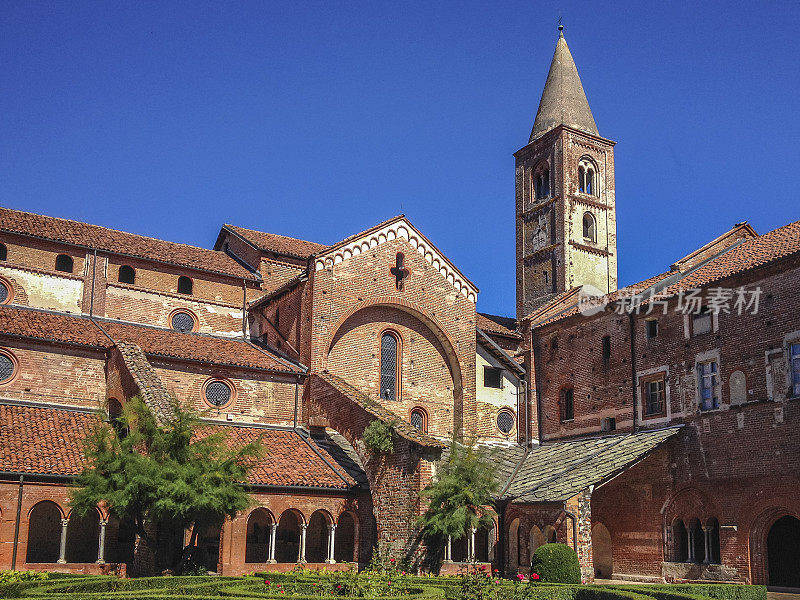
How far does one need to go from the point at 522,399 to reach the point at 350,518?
10.9m

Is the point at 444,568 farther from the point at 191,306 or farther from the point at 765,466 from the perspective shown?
the point at 191,306

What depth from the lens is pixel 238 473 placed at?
2270cm

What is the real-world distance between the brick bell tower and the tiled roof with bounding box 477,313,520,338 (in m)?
10.7

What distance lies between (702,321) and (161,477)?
19.1 meters

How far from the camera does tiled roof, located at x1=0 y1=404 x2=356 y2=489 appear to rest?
24234mm

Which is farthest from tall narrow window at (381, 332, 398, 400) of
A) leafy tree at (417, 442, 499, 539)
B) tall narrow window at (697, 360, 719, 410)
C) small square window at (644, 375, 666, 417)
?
tall narrow window at (697, 360, 719, 410)

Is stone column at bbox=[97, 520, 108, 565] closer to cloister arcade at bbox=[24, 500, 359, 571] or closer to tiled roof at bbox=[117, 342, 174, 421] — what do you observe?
cloister arcade at bbox=[24, 500, 359, 571]

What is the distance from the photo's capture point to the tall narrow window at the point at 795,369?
25.6 metres

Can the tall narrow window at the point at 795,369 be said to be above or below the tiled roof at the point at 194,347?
below

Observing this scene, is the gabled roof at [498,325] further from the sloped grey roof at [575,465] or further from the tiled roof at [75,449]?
the tiled roof at [75,449]

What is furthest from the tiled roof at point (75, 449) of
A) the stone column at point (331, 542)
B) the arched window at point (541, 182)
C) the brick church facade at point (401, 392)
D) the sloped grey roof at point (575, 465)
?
the arched window at point (541, 182)

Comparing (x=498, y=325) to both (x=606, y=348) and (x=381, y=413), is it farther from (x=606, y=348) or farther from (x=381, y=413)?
(x=381, y=413)

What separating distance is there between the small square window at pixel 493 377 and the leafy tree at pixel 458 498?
383 inches

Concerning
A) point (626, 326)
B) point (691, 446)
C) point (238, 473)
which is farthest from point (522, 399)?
point (238, 473)
